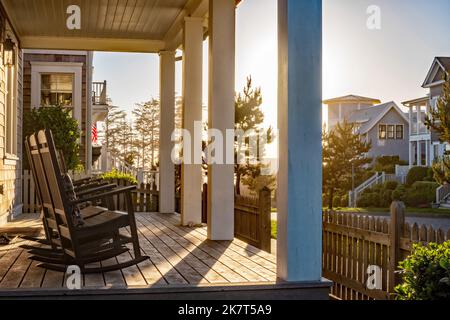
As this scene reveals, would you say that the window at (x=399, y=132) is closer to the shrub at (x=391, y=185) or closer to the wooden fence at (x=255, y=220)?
the shrub at (x=391, y=185)

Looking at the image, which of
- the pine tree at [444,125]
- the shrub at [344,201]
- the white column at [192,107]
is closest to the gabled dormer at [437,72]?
the pine tree at [444,125]

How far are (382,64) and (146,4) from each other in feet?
99.6

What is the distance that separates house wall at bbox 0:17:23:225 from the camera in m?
8.65

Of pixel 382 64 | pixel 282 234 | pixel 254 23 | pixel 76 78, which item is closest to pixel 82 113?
pixel 76 78

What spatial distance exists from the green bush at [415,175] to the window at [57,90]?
19551 millimetres

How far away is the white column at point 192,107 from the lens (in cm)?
871

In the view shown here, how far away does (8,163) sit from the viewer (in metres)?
9.17

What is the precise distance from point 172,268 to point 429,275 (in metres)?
2.07

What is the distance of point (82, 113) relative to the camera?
48.9ft

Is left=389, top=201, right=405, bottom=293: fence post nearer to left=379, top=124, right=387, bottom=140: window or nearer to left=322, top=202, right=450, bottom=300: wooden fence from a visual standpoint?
left=322, top=202, right=450, bottom=300: wooden fence

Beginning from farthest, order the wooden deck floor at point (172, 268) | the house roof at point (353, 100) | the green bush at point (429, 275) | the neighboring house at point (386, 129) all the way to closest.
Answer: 1. the house roof at point (353, 100)
2. the neighboring house at point (386, 129)
3. the wooden deck floor at point (172, 268)
4. the green bush at point (429, 275)

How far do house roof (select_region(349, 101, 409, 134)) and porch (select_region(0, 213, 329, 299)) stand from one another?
116 feet
